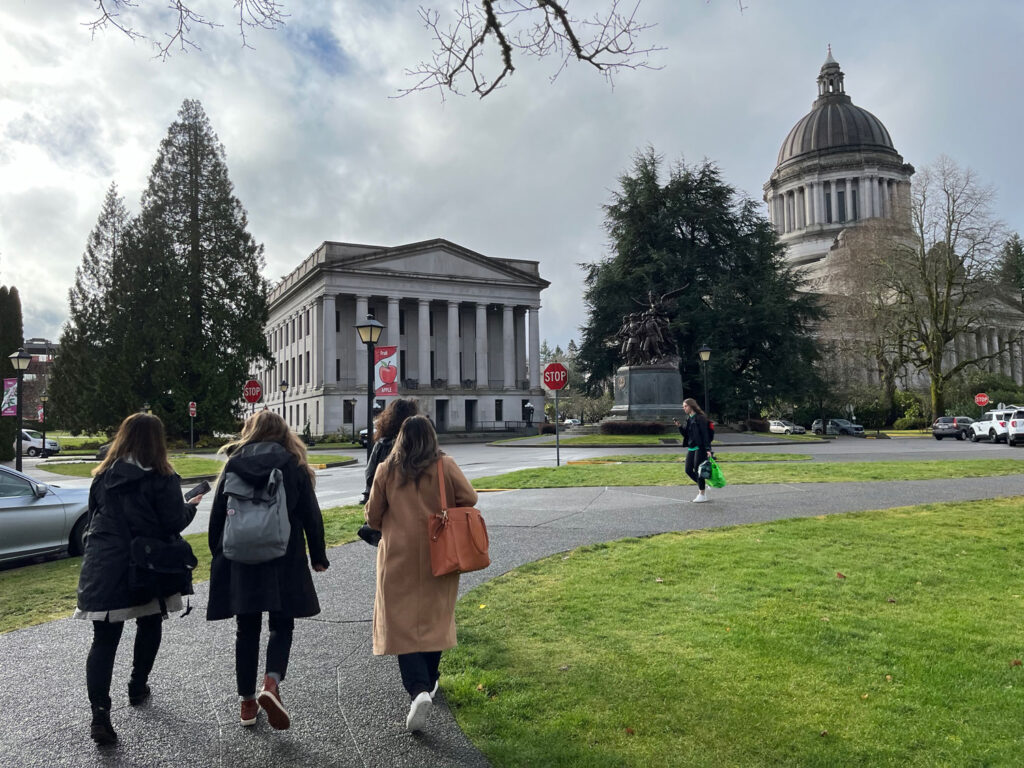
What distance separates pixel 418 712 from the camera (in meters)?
3.91

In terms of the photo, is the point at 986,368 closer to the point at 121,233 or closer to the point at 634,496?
the point at 634,496

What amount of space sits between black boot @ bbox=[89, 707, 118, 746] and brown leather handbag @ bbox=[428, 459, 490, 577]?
6.16 ft

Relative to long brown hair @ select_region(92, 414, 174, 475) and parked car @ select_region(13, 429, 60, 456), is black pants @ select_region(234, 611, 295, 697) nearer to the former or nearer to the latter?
long brown hair @ select_region(92, 414, 174, 475)

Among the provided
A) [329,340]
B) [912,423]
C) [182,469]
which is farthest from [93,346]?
[912,423]

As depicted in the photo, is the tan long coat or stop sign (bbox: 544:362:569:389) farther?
stop sign (bbox: 544:362:569:389)

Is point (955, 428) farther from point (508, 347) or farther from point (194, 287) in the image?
point (194, 287)

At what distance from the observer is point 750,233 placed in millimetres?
51438

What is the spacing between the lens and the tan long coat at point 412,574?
4.04m

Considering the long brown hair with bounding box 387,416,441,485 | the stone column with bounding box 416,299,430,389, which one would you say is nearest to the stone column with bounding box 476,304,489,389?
the stone column with bounding box 416,299,430,389

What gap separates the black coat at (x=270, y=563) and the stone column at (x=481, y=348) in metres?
64.6

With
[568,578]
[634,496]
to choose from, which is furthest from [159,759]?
[634,496]

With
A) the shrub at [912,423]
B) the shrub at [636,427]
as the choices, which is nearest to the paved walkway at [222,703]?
the shrub at [636,427]

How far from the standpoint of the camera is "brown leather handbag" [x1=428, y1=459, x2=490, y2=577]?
13.1 feet

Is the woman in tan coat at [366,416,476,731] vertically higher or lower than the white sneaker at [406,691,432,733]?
higher
